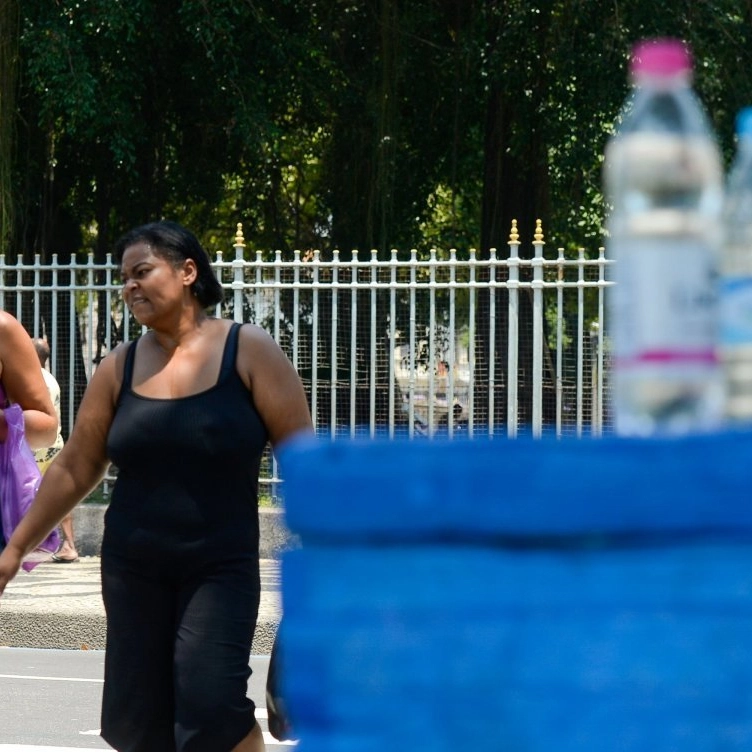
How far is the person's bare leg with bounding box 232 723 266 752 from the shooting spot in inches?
148

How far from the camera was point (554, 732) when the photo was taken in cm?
116

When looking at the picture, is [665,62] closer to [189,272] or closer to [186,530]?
[186,530]

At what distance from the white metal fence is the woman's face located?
6.08 meters

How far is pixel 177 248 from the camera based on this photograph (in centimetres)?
408

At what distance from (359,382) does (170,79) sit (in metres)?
5.62

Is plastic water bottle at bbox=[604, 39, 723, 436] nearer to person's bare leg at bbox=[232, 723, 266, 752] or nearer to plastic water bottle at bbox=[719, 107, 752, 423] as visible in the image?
plastic water bottle at bbox=[719, 107, 752, 423]

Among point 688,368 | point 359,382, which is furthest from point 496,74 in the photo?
point 688,368

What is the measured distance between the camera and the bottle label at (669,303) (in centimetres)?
134

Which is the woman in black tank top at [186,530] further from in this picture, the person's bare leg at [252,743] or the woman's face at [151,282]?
the woman's face at [151,282]

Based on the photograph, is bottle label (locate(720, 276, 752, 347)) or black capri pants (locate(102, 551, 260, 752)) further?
black capri pants (locate(102, 551, 260, 752))

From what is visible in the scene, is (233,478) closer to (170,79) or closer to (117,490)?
(117,490)

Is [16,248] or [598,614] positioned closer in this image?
[598,614]

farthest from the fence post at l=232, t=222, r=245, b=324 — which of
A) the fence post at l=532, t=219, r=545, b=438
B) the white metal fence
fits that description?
the fence post at l=532, t=219, r=545, b=438

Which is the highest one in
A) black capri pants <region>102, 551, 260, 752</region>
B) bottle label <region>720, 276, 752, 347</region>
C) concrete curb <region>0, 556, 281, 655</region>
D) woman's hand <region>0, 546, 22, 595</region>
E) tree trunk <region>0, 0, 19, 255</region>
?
tree trunk <region>0, 0, 19, 255</region>
